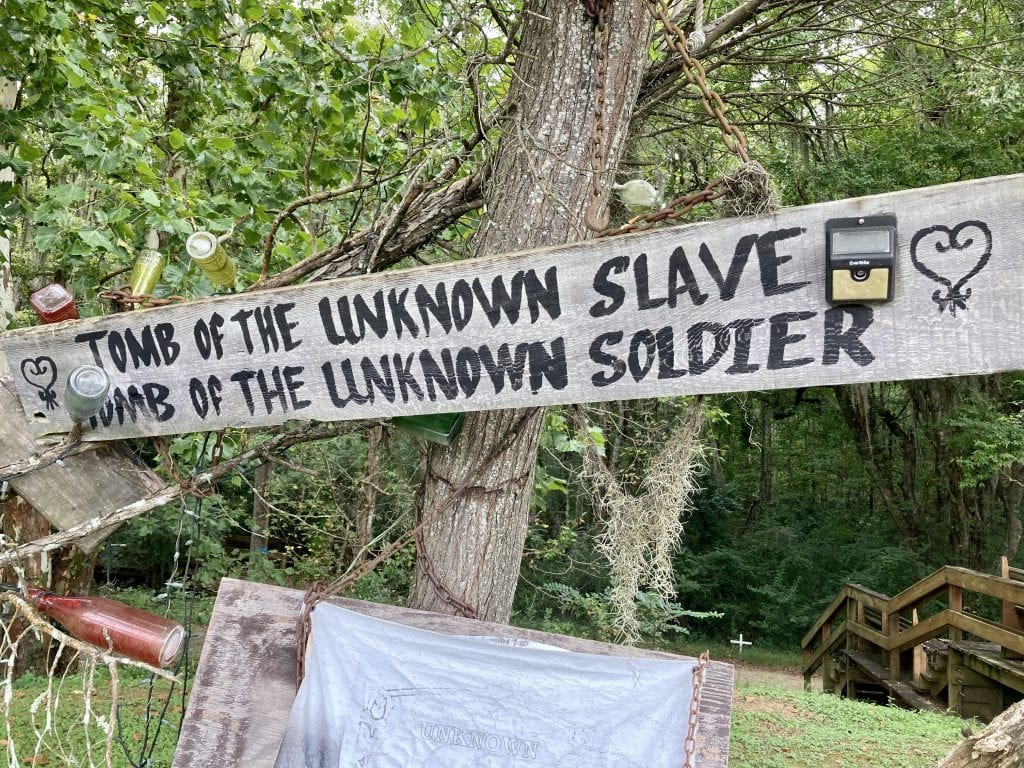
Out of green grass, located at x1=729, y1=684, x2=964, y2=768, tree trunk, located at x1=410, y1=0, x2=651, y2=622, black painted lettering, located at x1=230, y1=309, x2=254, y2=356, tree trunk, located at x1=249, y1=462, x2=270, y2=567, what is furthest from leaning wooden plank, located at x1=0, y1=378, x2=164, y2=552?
tree trunk, located at x1=249, y1=462, x2=270, y2=567

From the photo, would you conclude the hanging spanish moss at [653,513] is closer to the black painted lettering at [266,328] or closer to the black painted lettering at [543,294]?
the black painted lettering at [543,294]

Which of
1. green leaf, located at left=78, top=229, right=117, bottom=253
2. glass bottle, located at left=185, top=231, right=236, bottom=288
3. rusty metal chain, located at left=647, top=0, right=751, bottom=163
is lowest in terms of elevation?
glass bottle, located at left=185, top=231, right=236, bottom=288

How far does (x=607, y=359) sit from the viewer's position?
5.83ft

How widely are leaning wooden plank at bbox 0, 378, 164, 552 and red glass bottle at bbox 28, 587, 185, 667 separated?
216 millimetres

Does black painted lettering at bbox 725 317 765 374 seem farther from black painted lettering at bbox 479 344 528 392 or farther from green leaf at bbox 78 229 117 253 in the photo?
green leaf at bbox 78 229 117 253

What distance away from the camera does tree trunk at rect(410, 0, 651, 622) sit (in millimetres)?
2186

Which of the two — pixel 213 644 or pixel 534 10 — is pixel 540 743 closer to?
pixel 213 644

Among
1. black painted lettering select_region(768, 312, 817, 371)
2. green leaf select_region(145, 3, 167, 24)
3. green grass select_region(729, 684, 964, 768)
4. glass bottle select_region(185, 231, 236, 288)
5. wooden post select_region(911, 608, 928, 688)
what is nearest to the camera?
black painted lettering select_region(768, 312, 817, 371)

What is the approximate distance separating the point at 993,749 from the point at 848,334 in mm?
1213

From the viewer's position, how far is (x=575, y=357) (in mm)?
1801

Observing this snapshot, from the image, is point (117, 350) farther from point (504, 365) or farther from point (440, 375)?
point (504, 365)

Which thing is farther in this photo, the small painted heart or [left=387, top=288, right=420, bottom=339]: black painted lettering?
the small painted heart

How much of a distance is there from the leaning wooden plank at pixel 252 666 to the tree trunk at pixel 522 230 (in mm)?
245

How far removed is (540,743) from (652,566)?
2.19ft
